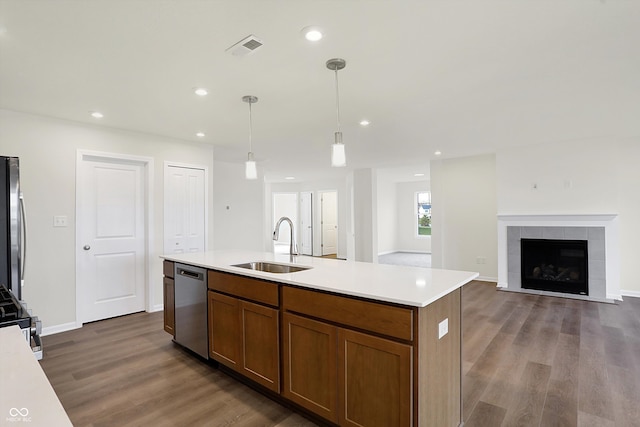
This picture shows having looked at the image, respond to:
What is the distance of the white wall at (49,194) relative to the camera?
3447 millimetres

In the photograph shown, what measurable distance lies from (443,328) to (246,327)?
4.39 feet

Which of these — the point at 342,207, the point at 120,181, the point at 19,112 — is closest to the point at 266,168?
the point at 342,207

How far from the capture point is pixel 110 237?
161 inches

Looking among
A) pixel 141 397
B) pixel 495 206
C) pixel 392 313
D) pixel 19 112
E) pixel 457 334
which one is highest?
pixel 19 112

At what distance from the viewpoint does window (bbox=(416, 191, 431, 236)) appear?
1071 centimetres

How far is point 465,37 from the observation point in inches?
82.4

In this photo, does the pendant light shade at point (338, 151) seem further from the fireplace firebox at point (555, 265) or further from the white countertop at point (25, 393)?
the fireplace firebox at point (555, 265)

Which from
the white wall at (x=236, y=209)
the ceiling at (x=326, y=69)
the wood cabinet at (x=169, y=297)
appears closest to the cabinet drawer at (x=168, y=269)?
the wood cabinet at (x=169, y=297)

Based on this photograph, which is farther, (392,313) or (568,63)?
(568,63)

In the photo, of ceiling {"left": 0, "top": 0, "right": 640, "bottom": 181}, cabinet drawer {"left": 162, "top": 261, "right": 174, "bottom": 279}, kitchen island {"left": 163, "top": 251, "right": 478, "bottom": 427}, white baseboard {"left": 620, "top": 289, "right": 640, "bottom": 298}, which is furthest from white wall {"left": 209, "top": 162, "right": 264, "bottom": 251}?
white baseboard {"left": 620, "top": 289, "right": 640, "bottom": 298}

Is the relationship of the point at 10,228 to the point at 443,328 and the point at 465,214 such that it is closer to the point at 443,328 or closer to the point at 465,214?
the point at 443,328

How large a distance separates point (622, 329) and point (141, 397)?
463cm

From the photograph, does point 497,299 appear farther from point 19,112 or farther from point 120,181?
point 19,112

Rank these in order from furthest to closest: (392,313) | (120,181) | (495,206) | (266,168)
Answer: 1. (266,168)
2. (495,206)
3. (120,181)
4. (392,313)
